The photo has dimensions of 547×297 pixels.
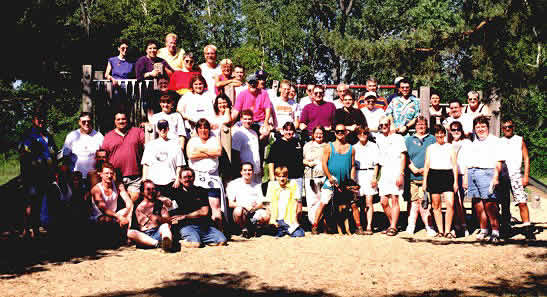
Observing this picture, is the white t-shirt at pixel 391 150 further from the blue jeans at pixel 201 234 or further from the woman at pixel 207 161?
the blue jeans at pixel 201 234

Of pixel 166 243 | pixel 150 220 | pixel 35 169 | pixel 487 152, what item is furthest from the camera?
pixel 487 152

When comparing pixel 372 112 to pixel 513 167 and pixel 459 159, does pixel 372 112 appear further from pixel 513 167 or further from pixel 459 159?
pixel 513 167

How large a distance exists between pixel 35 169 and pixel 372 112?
18.4ft

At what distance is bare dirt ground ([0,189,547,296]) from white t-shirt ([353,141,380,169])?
4.21 ft

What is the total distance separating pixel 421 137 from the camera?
9.98 metres

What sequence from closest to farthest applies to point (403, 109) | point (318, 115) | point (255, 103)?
point (255, 103) < point (318, 115) < point (403, 109)

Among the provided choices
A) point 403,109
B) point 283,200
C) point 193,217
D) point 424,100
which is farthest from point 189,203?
point 424,100

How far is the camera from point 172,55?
10742 millimetres

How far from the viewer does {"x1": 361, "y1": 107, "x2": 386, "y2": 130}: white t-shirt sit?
10727 mm

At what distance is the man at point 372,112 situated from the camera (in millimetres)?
10734

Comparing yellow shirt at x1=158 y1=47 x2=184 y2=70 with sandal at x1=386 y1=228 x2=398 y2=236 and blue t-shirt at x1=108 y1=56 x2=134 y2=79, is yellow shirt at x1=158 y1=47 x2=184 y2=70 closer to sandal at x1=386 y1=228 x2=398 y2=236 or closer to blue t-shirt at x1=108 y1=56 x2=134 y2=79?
blue t-shirt at x1=108 y1=56 x2=134 y2=79

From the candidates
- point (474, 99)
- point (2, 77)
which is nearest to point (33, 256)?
point (2, 77)

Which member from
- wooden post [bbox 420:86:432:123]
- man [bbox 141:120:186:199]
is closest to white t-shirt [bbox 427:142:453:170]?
wooden post [bbox 420:86:432:123]

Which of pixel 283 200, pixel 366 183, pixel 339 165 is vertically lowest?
pixel 283 200
